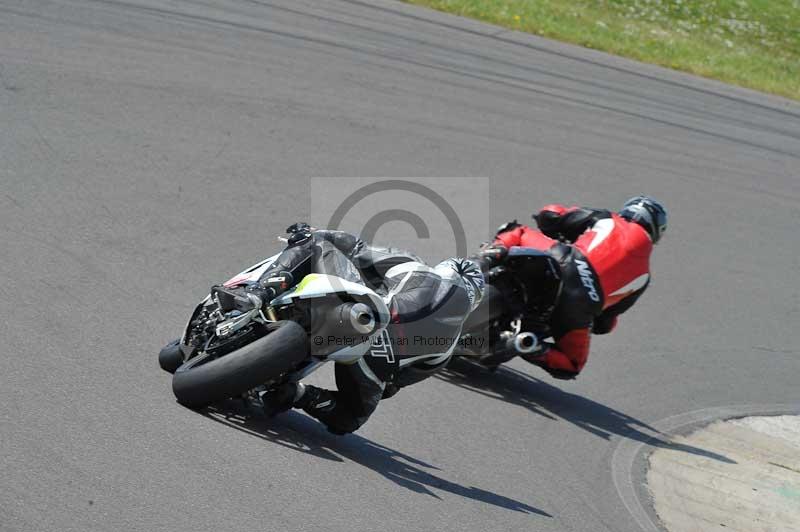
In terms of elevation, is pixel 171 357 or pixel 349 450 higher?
pixel 171 357

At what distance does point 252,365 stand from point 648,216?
421cm

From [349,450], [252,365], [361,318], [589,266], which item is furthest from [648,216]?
[252,365]

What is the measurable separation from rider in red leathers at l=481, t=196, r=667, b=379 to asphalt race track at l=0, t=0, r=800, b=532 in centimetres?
40

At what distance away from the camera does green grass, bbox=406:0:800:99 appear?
17328 millimetres

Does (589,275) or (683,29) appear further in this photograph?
(683,29)

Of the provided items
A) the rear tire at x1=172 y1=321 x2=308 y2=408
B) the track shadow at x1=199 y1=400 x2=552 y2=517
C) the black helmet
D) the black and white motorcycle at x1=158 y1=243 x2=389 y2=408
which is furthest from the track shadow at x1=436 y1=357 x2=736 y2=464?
the rear tire at x1=172 y1=321 x2=308 y2=408

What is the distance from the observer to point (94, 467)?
4.31 meters

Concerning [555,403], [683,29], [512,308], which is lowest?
[555,403]

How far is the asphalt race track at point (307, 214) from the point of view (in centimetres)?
471

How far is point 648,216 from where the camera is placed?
793 centimetres

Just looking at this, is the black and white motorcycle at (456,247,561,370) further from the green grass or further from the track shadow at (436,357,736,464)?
the green grass

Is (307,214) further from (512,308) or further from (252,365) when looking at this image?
(252,365)

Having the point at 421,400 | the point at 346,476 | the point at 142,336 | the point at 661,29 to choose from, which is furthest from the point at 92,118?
the point at 661,29

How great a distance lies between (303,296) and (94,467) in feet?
4.30
